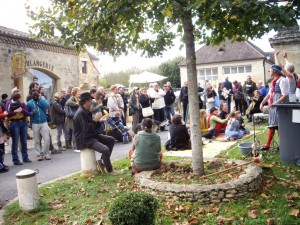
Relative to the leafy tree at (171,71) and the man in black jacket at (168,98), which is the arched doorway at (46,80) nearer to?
the man in black jacket at (168,98)

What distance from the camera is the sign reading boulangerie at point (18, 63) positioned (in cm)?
1641

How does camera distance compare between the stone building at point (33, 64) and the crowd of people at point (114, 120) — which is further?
the stone building at point (33, 64)

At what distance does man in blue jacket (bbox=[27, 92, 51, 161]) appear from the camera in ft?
30.4

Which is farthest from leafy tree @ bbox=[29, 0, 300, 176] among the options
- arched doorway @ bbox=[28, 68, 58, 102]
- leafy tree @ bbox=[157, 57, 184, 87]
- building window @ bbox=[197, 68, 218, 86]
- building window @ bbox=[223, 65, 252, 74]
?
leafy tree @ bbox=[157, 57, 184, 87]

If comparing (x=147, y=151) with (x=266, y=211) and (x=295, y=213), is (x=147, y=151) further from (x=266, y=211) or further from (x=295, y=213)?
(x=295, y=213)

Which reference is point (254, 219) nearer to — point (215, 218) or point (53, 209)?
point (215, 218)

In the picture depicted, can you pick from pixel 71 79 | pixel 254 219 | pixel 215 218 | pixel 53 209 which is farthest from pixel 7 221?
pixel 71 79

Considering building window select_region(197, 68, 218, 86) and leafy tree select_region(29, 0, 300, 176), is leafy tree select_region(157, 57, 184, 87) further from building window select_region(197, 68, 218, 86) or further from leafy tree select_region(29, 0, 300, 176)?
leafy tree select_region(29, 0, 300, 176)

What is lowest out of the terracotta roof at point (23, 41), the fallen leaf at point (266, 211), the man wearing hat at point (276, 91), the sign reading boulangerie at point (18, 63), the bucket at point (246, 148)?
the fallen leaf at point (266, 211)

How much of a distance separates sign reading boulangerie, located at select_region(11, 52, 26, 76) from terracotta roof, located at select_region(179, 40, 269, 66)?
1115 inches

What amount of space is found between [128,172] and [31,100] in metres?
4.11

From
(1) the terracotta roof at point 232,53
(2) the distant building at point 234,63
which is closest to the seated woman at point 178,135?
(2) the distant building at point 234,63

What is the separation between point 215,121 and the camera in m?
11.1

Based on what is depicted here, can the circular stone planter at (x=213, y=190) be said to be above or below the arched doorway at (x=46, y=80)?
below
